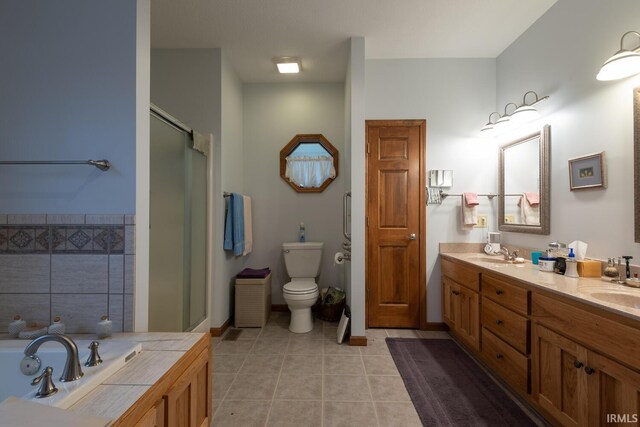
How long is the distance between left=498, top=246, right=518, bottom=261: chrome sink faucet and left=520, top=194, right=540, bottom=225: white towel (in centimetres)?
27

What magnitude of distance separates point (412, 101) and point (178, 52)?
232 cm

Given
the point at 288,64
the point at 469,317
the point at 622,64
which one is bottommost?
the point at 469,317

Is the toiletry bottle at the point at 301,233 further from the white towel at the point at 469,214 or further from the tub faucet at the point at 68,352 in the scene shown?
the tub faucet at the point at 68,352

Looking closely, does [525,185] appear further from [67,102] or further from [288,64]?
[67,102]

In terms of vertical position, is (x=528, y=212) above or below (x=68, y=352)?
above

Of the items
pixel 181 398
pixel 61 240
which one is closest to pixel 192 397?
pixel 181 398

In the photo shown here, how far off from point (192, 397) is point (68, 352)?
1.53 feet

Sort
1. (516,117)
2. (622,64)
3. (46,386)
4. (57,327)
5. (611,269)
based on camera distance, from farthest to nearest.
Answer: (516,117), (611,269), (622,64), (57,327), (46,386)

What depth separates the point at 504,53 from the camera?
2.61m

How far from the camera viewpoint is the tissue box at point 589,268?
1.65 metres

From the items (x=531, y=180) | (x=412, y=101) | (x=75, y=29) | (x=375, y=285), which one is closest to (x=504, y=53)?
(x=412, y=101)

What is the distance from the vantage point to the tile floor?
1.55 metres

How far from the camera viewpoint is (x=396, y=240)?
274 centimetres

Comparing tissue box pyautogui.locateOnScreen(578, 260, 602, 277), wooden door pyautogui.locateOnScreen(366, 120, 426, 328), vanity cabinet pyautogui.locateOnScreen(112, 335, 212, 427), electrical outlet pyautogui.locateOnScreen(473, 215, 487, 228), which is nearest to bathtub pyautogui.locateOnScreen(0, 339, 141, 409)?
vanity cabinet pyautogui.locateOnScreen(112, 335, 212, 427)
